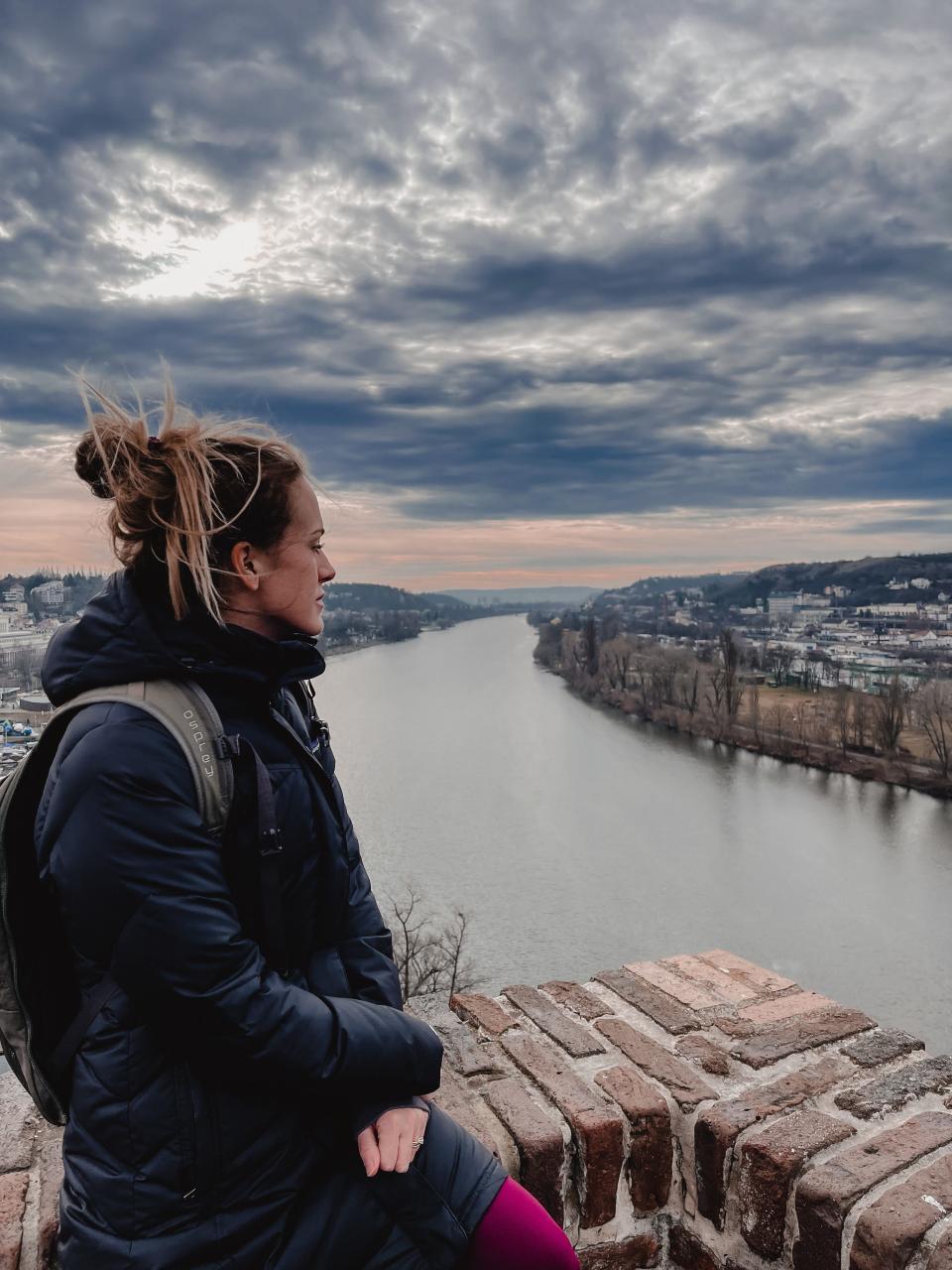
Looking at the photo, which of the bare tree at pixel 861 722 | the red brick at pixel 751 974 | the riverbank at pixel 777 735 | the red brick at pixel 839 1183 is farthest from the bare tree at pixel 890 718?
the red brick at pixel 839 1183

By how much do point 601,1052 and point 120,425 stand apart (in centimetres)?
119

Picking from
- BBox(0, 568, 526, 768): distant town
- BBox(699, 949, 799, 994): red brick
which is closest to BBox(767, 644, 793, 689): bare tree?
BBox(0, 568, 526, 768): distant town

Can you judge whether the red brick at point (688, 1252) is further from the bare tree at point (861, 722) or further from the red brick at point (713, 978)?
the bare tree at point (861, 722)

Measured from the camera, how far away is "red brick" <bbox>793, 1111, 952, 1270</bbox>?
3.65ft

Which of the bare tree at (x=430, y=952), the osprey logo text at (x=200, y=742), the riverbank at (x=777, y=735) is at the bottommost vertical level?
the bare tree at (x=430, y=952)

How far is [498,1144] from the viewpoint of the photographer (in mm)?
1218

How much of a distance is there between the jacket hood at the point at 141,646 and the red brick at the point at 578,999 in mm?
954

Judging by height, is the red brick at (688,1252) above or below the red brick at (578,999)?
below

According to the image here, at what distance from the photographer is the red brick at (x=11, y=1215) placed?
3.33 ft

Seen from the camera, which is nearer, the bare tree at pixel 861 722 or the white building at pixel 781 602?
the bare tree at pixel 861 722

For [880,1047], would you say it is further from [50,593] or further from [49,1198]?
[50,593]

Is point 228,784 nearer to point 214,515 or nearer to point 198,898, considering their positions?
point 198,898

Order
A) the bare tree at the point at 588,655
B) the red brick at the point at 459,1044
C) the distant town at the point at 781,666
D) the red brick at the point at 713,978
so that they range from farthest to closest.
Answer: the bare tree at the point at 588,655
the distant town at the point at 781,666
the red brick at the point at 713,978
the red brick at the point at 459,1044

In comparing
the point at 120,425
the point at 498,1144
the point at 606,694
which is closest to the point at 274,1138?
the point at 498,1144
